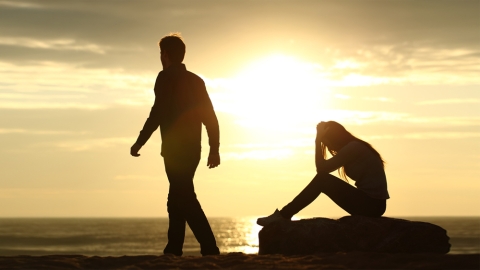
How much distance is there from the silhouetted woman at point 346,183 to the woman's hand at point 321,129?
0.15 ft

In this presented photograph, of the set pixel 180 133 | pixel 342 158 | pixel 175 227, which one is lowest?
pixel 175 227

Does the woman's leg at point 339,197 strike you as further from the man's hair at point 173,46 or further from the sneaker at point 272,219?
the man's hair at point 173,46

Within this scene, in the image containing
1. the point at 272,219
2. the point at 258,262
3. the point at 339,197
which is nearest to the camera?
the point at 258,262

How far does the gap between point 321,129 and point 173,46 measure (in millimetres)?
2523

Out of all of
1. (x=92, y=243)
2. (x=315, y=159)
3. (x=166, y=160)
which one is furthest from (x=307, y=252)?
(x=92, y=243)

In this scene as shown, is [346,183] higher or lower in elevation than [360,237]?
higher

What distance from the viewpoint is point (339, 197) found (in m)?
10.2

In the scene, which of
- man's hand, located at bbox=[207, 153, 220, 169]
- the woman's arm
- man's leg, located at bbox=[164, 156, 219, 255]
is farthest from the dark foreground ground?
the woman's arm

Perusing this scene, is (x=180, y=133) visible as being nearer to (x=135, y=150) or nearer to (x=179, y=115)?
(x=179, y=115)

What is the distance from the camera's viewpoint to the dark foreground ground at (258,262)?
7570mm

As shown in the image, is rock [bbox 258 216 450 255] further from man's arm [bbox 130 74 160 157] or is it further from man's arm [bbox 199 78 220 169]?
man's arm [bbox 130 74 160 157]

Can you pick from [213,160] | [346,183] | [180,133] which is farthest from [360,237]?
[180,133]

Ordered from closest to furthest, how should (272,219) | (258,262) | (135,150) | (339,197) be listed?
(258,262), (135,150), (339,197), (272,219)

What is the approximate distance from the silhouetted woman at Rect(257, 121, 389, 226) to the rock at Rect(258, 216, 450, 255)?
210 millimetres
